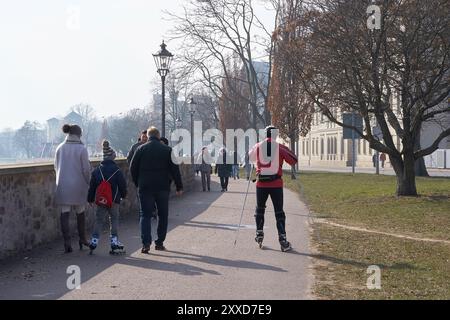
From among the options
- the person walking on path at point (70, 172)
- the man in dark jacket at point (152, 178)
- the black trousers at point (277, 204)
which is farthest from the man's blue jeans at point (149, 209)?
the black trousers at point (277, 204)

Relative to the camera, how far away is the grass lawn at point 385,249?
302 inches

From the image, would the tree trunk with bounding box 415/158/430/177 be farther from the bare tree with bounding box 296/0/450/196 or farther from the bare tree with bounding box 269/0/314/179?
the bare tree with bounding box 296/0/450/196

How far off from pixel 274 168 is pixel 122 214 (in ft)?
20.9

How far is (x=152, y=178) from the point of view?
10.4 m

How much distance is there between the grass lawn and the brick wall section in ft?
13.9

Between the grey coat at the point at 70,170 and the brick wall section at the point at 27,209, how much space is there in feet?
1.54

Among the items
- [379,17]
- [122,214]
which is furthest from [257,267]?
[379,17]

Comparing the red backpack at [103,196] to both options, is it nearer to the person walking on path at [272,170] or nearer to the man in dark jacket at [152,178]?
the man in dark jacket at [152,178]

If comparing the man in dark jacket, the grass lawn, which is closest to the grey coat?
the man in dark jacket

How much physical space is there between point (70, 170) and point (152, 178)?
122 centimetres

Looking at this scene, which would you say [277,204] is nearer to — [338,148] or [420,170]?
[420,170]

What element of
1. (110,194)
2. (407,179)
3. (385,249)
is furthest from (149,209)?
(407,179)

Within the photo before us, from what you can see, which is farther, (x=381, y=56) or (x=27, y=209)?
(x=381, y=56)
